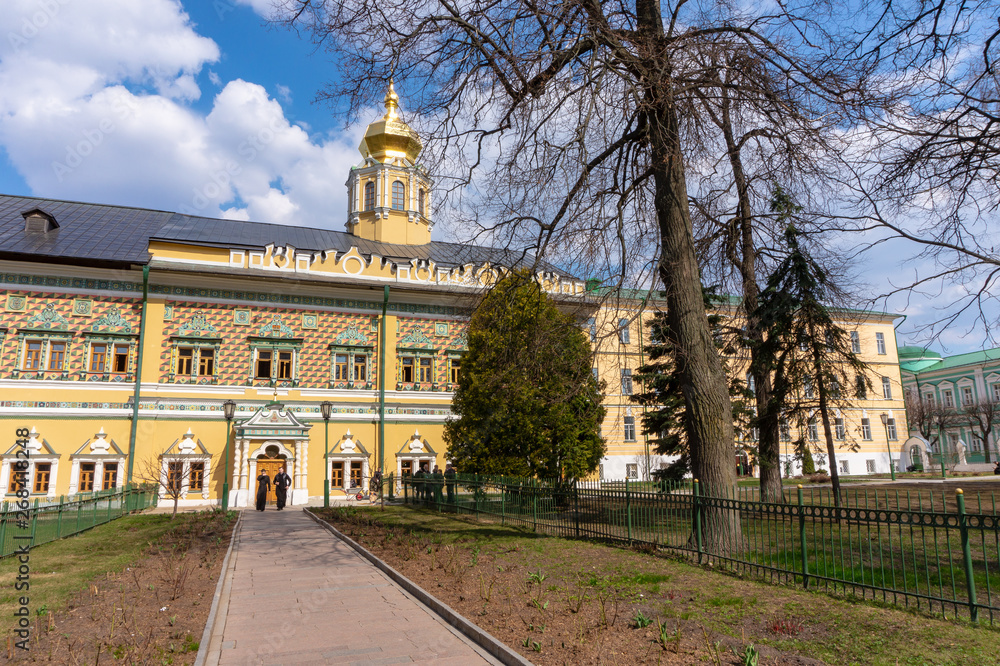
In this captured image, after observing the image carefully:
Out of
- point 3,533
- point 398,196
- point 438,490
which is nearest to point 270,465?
point 438,490

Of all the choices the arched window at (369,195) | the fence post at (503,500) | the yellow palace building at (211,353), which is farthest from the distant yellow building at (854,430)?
the fence post at (503,500)

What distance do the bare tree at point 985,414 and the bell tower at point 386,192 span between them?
47087mm

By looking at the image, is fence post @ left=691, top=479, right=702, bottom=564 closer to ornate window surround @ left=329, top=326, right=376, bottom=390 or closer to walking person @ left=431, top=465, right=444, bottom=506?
walking person @ left=431, top=465, right=444, bottom=506

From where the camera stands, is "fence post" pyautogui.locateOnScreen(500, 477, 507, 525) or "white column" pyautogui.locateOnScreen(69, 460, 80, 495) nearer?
"fence post" pyautogui.locateOnScreen(500, 477, 507, 525)

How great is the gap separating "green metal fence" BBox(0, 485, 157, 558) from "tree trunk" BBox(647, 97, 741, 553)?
9157 mm

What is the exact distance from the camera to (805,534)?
8.35 metres

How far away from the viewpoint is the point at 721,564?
29.9ft

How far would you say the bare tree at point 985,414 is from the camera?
5119 centimetres

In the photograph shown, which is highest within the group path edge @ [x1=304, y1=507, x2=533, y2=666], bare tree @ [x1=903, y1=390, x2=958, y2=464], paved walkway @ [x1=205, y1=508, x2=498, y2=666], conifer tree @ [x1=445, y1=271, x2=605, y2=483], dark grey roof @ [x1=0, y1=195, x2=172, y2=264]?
dark grey roof @ [x1=0, y1=195, x2=172, y2=264]

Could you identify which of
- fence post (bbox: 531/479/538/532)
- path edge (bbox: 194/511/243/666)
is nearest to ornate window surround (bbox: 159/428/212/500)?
path edge (bbox: 194/511/243/666)

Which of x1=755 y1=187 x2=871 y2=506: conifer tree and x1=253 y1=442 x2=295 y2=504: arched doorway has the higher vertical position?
x1=755 y1=187 x2=871 y2=506: conifer tree

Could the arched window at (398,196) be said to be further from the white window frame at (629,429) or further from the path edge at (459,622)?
the path edge at (459,622)

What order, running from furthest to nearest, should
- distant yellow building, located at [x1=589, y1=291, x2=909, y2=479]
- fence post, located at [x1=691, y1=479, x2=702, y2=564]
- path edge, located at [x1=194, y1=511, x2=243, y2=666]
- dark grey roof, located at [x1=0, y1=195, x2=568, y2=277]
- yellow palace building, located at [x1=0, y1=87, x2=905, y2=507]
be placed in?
distant yellow building, located at [x1=589, y1=291, x2=909, y2=479] < dark grey roof, located at [x1=0, y1=195, x2=568, y2=277] < yellow palace building, located at [x1=0, y1=87, x2=905, y2=507] < fence post, located at [x1=691, y1=479, x2=702, y2=564] < path edge, located at [x1=194, y1=511, x2=243, y2=666]

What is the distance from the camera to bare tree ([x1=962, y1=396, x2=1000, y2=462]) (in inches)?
2015
